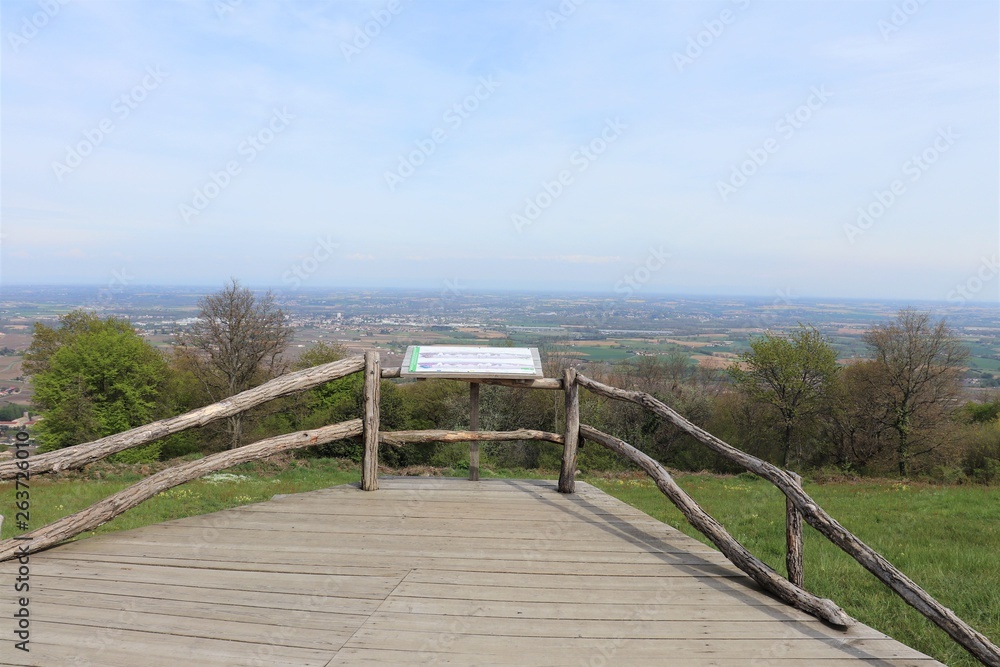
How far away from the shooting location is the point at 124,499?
138 inches

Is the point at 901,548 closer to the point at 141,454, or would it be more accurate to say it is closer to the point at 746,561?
the point at 746,561

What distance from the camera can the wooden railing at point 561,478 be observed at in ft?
8.95

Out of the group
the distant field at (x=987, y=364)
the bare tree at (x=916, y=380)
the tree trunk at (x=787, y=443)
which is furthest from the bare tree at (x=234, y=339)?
the distant field at (x=987, y=364)

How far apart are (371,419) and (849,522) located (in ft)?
19.3

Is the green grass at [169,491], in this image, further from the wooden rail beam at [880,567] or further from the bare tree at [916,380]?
the bare tree at [916,380]

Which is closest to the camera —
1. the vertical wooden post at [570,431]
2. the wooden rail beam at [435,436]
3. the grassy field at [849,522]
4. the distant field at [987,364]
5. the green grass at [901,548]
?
the green grass at [901,548]

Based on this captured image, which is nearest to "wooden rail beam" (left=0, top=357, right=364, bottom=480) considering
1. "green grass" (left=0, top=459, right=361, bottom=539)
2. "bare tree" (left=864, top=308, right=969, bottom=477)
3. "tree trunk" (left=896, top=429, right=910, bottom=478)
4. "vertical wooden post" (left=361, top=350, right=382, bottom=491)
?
"vertical wooden post" (left=361, top=350, right=382, bottom=491)

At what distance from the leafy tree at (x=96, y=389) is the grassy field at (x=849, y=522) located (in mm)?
9244

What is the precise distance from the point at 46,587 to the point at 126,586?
38 centimetres

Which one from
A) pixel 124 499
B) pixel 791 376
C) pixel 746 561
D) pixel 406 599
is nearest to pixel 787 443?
pixel 791 376

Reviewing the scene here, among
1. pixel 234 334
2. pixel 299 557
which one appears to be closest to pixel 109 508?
pixel 299 557

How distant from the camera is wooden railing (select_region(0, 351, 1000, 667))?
273cm

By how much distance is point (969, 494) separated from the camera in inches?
370

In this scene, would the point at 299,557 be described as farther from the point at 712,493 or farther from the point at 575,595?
the point at 712,493
